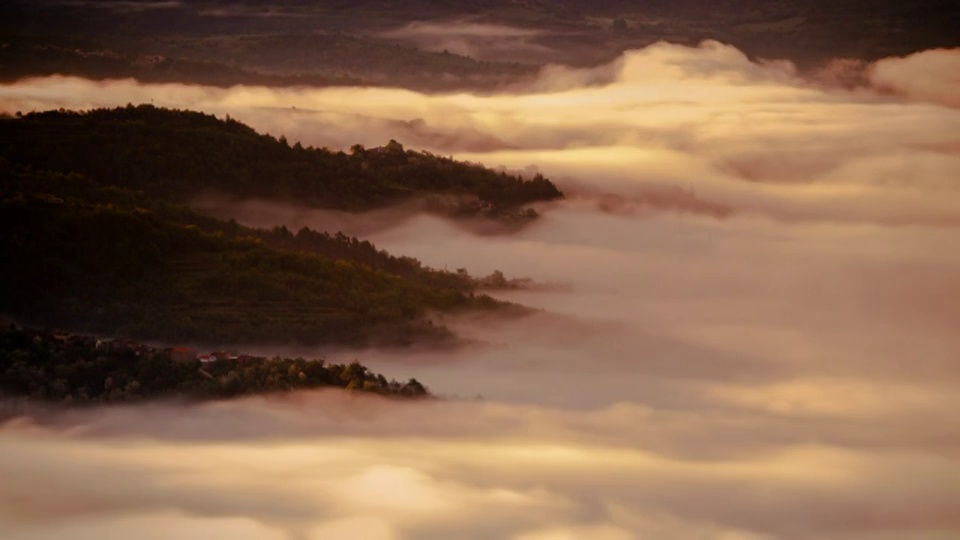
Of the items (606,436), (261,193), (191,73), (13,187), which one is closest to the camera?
(606,436)

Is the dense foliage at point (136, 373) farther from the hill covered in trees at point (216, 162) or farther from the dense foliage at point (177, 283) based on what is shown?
the hill covered in trees at point (216, 162)

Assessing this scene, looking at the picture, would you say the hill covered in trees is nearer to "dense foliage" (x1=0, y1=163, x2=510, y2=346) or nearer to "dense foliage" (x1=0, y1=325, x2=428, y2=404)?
"dense foliage" (x1=0, y1=163, x2=510, y2=346)

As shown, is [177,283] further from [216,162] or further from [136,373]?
[216,162]

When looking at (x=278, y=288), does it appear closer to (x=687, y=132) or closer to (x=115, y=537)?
(x=115, y=537)

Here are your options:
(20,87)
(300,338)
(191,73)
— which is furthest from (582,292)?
(191,73)

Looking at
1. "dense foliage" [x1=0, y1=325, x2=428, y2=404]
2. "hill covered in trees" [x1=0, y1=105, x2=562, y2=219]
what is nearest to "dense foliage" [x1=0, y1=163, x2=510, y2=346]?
"dense foliage" [x1=0, y1=325, x2=428, y2=404]

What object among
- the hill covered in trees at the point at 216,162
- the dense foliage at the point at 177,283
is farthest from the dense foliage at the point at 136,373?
the hill covered in trees at the point at 216,162
